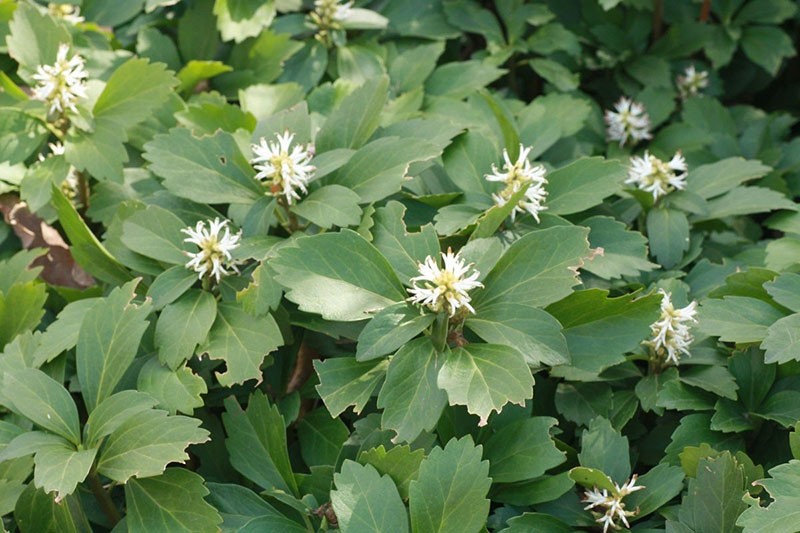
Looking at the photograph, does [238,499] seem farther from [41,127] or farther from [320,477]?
[41,127]

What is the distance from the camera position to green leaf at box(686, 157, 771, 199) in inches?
75.4

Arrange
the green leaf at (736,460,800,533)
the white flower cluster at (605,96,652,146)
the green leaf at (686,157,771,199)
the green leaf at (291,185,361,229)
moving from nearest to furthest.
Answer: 1. the green leaf at (736,460,800,533)
2. the green leaf at (291,185,361,229)
3. the green leaf at (686,157,771,199)
4. the white flower cluster at (605,96,652,146)

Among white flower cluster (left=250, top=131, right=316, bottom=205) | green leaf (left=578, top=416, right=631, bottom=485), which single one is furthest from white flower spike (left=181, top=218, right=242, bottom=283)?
green leaf (left=578, top=416, right=631, bottom=485)

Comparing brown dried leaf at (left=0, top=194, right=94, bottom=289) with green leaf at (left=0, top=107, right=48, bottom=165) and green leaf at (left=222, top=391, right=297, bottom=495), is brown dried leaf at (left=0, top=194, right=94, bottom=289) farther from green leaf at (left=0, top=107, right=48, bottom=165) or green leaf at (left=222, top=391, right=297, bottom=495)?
green leaf at (left=222, top=391, right=297, bottom=495)

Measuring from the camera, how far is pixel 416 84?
220cm

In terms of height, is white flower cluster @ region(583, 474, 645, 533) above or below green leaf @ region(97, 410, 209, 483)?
below

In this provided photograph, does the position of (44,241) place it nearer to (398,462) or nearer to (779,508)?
(398,462)

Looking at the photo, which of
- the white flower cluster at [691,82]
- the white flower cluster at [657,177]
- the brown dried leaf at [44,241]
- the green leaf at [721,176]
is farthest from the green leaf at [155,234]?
the white flower cluster at [691,82]

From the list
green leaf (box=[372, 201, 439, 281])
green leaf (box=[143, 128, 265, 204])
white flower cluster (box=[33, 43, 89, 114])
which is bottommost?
green leaf (box=[372, 201, 439, 281])

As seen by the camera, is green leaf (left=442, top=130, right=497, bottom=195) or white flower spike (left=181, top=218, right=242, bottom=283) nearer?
white flower spike (left=181, top=218, right=242, bottom=283)

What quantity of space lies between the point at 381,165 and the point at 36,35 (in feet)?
2.84

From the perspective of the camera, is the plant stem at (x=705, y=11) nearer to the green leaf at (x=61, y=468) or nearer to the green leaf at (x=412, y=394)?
the green leaf at (x=412, y=394)

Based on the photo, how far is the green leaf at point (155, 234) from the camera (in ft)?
5.29

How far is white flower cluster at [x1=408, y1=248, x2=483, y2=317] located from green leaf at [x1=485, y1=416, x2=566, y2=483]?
0.23m
